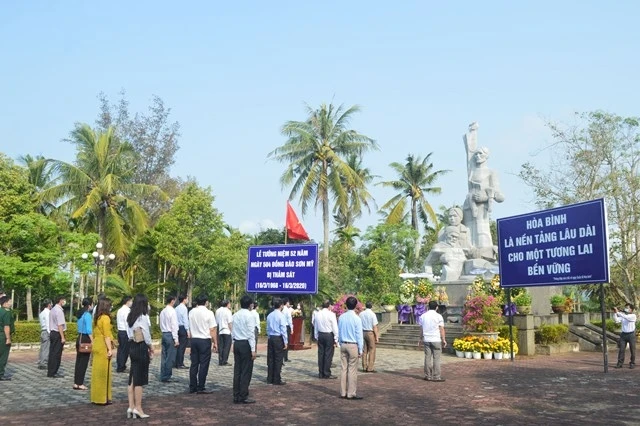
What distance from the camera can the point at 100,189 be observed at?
3112cm

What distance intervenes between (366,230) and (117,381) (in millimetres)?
28886

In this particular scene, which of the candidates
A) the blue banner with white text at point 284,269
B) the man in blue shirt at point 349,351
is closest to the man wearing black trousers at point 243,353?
the man in blue shirt at point 349,351

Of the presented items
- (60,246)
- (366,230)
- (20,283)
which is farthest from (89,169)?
(366,230)

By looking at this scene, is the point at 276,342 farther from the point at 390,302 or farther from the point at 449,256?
the point at 449,256

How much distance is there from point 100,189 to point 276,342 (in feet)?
72.7

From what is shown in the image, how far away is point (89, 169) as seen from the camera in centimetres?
3183

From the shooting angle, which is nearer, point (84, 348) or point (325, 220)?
point (84, 348)

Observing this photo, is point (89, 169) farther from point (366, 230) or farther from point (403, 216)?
point (403, 216)

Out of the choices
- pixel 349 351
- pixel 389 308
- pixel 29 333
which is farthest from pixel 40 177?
pixel 349 351

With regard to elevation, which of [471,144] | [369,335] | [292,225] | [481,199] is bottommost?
[369,335]

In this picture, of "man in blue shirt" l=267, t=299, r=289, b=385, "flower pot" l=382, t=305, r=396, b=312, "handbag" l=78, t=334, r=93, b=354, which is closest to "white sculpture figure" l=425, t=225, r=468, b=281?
"flower pot" l=382, t=305, r=396, b=312

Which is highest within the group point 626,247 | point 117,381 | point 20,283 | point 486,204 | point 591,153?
point 591,153

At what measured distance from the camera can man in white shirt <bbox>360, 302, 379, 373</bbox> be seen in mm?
13789

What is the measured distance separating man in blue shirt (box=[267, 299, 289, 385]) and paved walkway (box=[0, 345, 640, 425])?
1.13 feet
